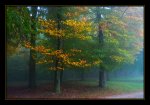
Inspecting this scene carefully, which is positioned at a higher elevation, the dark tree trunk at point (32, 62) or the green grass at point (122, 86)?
the dark tree trunk at point (32, 62)

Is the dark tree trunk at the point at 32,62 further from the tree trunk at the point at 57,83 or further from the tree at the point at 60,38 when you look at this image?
the tree trunk at the point at 57,83

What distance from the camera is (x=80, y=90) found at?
525 centimetres

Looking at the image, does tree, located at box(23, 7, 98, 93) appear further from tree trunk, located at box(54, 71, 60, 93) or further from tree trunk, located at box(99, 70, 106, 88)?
tree trunk, located at box(99, 70, 106, 88)

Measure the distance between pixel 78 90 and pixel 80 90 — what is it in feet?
0.13

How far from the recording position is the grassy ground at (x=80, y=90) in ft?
16.7

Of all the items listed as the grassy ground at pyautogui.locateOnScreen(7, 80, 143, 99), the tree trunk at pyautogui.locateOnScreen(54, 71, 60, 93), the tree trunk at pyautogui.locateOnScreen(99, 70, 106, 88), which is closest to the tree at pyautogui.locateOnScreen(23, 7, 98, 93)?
the tree trunk at pyautogui.locateOnScreen(54, 71, 60, 93)

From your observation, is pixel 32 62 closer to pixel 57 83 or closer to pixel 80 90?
pixel 57 83

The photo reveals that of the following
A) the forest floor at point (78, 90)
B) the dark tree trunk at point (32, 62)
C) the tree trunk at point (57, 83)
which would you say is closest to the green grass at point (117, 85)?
the forest floor at point (78, 90)

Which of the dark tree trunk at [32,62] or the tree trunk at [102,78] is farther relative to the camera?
the tree trunk at [102,78]

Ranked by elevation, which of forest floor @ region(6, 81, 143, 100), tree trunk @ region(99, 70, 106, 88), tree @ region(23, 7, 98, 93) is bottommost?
forest floor @ region(6, 81, 143, 100)

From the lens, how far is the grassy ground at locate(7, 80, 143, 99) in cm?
508

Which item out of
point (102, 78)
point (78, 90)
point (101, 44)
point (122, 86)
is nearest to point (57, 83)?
point (78, 90)
